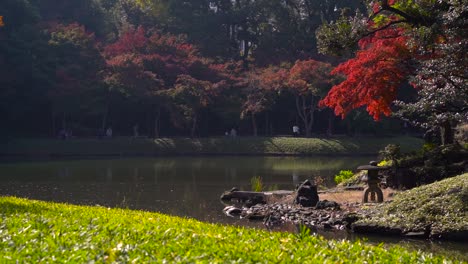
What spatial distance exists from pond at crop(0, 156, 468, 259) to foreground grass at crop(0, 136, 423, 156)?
3570mm

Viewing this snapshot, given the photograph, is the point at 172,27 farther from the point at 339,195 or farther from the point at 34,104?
the point at 339,195

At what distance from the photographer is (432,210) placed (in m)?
11.2

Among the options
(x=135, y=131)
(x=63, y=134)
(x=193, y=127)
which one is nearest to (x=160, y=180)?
(x=193, y=127)

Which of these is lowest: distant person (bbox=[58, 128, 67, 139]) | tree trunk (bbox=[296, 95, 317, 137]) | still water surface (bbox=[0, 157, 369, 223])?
still water surface (bbox=[0, 157, 369, 223])

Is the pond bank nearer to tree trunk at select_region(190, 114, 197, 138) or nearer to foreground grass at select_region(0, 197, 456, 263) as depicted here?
foreground grass at select_region(0, 197, 456, 263)

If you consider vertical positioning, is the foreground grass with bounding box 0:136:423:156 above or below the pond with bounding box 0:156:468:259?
above

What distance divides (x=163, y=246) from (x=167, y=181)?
55.0 ft

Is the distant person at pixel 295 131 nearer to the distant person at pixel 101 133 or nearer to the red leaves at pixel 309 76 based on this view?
the red leaves at pixel 309 76

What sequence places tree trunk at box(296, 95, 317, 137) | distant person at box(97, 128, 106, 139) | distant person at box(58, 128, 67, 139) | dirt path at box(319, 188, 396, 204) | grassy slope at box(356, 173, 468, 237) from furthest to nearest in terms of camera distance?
distant person at box(97, 128, 106, 139) < distant person at box(58, 128, 67, 139) < tree trunk at box(296, 95, 317, 137) < dirt path at box(319, 188, 396, 204) < grassy slope at box(356, 173, 468, 237)

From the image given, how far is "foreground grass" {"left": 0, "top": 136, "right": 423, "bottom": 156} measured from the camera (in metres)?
37.7

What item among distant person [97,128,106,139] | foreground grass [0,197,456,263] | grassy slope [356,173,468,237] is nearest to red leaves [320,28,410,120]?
grassy slope [356,173,468,237]

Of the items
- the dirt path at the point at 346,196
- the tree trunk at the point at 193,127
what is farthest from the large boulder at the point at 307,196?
the tree trunk at the point at 193,127

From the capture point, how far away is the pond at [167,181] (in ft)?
51.1

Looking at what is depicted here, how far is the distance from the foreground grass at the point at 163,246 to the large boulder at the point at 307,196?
25.7 ft
